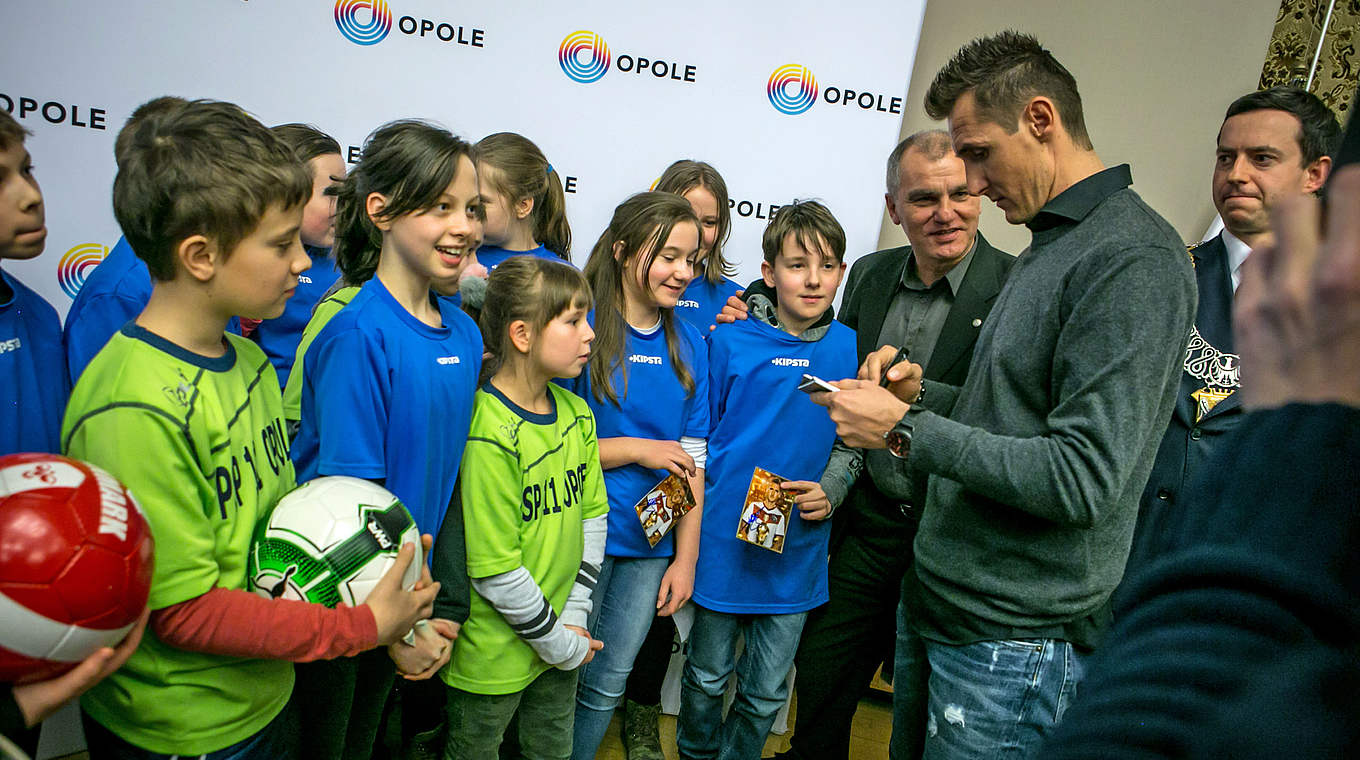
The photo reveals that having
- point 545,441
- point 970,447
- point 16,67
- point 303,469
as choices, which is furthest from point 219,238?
point 16,67

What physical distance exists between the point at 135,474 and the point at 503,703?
1.14 m

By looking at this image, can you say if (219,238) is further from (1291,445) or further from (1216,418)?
(1216,418)

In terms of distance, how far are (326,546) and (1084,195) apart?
1.68 metres

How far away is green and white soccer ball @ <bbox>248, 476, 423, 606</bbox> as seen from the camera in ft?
4.82

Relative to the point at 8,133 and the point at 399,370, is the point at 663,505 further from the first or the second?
the point at 8,133

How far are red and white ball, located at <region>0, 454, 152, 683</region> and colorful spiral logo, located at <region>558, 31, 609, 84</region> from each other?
8.60 feet

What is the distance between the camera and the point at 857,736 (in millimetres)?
3246

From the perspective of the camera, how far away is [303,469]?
1896mm

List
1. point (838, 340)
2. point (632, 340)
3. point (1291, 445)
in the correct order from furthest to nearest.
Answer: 1. point (838, 340)
2. point (632, 340)
3. point (1291, 445)

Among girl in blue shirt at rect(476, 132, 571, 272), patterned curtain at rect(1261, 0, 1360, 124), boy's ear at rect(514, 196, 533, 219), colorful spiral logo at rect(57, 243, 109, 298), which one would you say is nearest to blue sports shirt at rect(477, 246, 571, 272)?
girl in blue shirt at rect(476, 132, 571, 272)

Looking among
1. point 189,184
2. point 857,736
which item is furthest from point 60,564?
point 857,736

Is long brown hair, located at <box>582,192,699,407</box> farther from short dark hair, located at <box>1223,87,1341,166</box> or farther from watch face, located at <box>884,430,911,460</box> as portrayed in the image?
short dark hair, located at <box>1223,87,1341,166</box>

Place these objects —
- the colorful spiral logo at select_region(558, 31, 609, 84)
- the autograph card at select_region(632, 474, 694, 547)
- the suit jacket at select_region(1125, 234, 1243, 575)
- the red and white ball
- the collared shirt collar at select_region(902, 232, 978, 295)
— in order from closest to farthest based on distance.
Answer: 1. the red and white ball
2. the suit jacket at select_region(1125, 234, 1243, 575)
3. the autograph card at select_region(632, 474, 694, 547)
4. the collared shirt collar at select_region(902, 232, 978, 295)
5. the colorful spiral logo at select_region(558, 31, 609, 84)

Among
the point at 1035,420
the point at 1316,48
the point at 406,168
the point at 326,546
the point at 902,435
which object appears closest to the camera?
the point at 326,546
